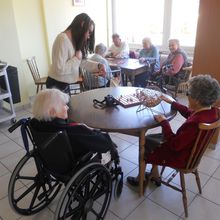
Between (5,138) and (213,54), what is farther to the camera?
(5,138)

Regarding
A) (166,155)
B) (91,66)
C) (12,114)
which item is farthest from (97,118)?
(12,114)

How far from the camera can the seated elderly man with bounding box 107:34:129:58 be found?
4.49 meters

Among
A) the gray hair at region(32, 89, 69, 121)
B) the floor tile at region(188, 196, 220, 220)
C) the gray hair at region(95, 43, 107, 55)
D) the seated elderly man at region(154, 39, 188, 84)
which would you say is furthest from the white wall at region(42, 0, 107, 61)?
the floor tile at region(188, 196, 220, 220)

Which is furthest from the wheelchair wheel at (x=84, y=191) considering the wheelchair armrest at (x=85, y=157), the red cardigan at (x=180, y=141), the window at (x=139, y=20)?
the window at (x=139, y=20)

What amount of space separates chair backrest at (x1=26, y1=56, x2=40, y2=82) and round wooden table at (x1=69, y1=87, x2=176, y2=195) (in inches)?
87.9

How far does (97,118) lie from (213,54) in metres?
1.37

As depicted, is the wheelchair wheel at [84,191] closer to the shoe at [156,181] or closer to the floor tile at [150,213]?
the floor tile at [150,213]

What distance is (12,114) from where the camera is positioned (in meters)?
3.13

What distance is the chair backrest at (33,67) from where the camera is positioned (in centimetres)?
388

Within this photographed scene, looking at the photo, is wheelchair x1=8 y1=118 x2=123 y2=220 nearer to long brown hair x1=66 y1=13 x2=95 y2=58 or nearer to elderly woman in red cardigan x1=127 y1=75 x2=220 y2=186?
elderly woman in red cardigan x1=127 y1=75 x2=220 y2=186

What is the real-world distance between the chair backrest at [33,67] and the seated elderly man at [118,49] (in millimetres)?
1438

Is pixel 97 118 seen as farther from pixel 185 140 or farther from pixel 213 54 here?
pixel 213 54

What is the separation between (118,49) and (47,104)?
351cm

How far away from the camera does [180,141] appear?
4.72 feet
